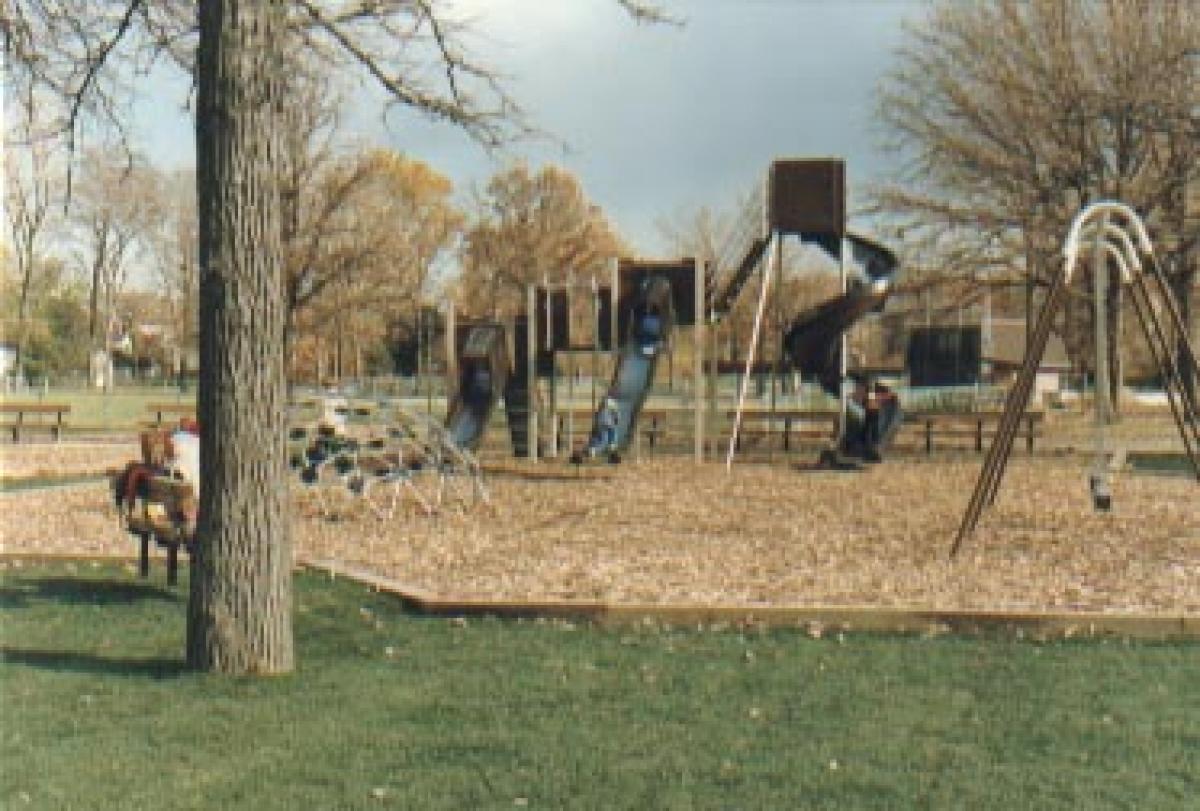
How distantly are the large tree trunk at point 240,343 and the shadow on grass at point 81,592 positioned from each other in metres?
2.62

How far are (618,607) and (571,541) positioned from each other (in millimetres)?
3727

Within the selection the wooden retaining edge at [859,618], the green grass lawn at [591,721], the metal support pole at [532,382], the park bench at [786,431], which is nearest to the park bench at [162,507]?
the green grass lawn at [591,721]

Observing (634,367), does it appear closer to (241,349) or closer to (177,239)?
(241,349)

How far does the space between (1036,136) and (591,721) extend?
27.0 m

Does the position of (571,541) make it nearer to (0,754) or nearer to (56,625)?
(56,625)

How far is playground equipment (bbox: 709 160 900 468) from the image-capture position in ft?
75.5

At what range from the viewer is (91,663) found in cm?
765

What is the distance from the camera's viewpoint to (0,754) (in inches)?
230

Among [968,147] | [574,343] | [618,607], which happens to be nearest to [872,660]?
[618,607]

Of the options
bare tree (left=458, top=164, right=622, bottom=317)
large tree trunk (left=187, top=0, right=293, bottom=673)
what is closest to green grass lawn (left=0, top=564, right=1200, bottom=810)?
large tree trunk (left=187, top=0, right=293, bottom=673)

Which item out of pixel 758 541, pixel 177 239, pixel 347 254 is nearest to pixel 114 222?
pixel 177 239

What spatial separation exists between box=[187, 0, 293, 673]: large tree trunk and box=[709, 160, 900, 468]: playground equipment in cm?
1593

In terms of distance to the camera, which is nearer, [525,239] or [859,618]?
[859,618]

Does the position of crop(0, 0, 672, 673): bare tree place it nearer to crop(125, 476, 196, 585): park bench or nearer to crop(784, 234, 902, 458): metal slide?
crop(125, 476, 196, 585): park bench
